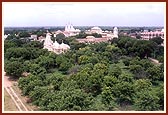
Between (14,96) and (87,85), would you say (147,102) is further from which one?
(14,96)

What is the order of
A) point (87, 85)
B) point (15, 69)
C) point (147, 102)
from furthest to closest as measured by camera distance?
1. point (15, 69)
2. point (87, 85)
3. point (147, 102)

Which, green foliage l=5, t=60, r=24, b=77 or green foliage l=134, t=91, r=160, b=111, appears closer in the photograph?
green foliage l=134, t=91, r=160, b=111

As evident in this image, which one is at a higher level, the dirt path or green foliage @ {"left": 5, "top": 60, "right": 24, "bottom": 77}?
green foliage @ {"left": 5, "top": 60, "right": 24, "bottom": 77}

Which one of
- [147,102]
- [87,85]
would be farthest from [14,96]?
[147,102]

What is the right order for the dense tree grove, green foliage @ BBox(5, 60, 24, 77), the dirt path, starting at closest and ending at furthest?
the dense tree grove, the dirt path, green foliage @ BBox(5, 60, 24, 77)

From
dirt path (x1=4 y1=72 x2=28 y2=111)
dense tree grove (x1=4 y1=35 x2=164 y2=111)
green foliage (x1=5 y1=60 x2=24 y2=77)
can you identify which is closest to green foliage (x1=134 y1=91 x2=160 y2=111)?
dense tree grove (x1=4 y1=35 x2=164 y2=111)

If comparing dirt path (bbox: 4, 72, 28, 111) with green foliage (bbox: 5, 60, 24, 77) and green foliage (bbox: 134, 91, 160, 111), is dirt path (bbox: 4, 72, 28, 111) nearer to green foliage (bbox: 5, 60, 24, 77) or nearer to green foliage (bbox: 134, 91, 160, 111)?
green foliage (bbox: 5, 60, 24, 77)

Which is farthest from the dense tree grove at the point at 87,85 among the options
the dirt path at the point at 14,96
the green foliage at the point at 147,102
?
the dirt path at the point at 14,96

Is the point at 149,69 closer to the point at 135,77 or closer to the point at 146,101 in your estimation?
the point at 135,77

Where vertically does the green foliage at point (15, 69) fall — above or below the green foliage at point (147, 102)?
above

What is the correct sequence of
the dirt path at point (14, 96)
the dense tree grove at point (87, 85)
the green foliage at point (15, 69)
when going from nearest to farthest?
the dense tree grove at point (87, 85)
the dirt path at point (14, 96)
the green foliage at point (15, 69)

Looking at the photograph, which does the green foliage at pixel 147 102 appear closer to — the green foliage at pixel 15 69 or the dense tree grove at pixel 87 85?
the dense tree grove at pixel 87 85

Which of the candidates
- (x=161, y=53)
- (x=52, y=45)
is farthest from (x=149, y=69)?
(x=52, y=45)
